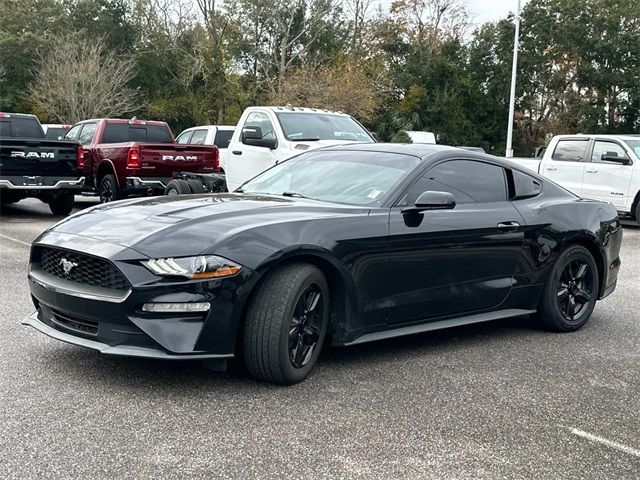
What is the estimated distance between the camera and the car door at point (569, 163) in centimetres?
1523

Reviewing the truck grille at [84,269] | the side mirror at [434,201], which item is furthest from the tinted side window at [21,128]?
the side mirror at [434,201]

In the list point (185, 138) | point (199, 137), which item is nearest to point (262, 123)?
point (199, 137)

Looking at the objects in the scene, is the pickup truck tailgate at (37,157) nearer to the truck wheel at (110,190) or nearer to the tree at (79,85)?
the truck wheel at (110,190)

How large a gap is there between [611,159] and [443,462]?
12552mm

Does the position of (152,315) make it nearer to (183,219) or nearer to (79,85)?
(183,219)

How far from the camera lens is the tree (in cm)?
3891

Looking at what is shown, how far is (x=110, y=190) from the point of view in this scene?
13875 millimetres

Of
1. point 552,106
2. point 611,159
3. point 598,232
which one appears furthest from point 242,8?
point 598,232

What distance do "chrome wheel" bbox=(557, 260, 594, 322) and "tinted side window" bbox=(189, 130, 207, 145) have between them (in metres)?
12.1

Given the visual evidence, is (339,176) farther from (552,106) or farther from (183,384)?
(552,106)

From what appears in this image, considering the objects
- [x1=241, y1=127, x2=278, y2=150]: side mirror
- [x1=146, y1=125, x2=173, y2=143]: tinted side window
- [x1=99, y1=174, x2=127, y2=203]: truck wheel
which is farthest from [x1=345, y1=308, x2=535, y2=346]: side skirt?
[x1=146, y1=125, x2=173, y2=143]: tinted side window

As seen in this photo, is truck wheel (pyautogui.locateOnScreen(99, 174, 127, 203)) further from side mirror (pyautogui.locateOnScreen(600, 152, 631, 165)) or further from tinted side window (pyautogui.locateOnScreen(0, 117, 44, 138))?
side mirror (pyautogui.locateOnScreen(600, 152, 631, 165))

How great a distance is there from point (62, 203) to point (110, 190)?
43.5 inches

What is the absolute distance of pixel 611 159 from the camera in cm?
1460
